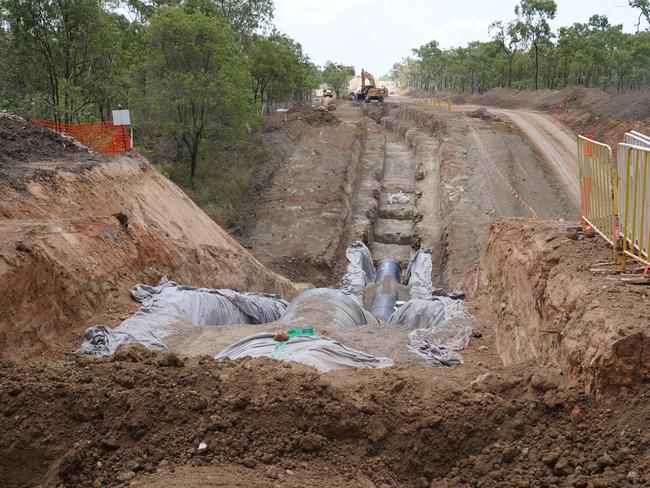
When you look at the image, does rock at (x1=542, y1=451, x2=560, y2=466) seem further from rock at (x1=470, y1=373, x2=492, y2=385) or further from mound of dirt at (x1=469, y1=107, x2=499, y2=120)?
mound of dirt at (x1=469, y1=107, x2=499, y2=120)

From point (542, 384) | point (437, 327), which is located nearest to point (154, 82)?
point (437, 327)

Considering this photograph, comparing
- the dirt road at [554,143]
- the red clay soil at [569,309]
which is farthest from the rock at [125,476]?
the dirt road at [554,143]

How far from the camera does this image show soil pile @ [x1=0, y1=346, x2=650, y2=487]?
4.99m

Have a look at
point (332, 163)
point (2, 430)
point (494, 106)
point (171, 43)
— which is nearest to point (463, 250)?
point (332, 163)

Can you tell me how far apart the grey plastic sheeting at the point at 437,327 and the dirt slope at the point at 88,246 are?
17.2ft

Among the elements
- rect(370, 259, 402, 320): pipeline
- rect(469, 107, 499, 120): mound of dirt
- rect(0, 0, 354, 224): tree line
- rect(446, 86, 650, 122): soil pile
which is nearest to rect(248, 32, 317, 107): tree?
rect(0, 0, 354, 224): tree line

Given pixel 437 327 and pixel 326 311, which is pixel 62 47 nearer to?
pixel 326 311

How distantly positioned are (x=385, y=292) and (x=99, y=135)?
448 inches

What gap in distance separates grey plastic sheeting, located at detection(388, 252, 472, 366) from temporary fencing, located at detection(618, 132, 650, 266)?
3405 mm

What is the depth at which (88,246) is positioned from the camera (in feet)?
38.9

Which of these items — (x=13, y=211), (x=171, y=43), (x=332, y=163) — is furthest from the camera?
(x=332, y=163)

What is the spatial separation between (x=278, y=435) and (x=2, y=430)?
2578mm

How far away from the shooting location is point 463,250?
74.5 feet

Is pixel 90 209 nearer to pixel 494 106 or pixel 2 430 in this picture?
pixel 2 430
